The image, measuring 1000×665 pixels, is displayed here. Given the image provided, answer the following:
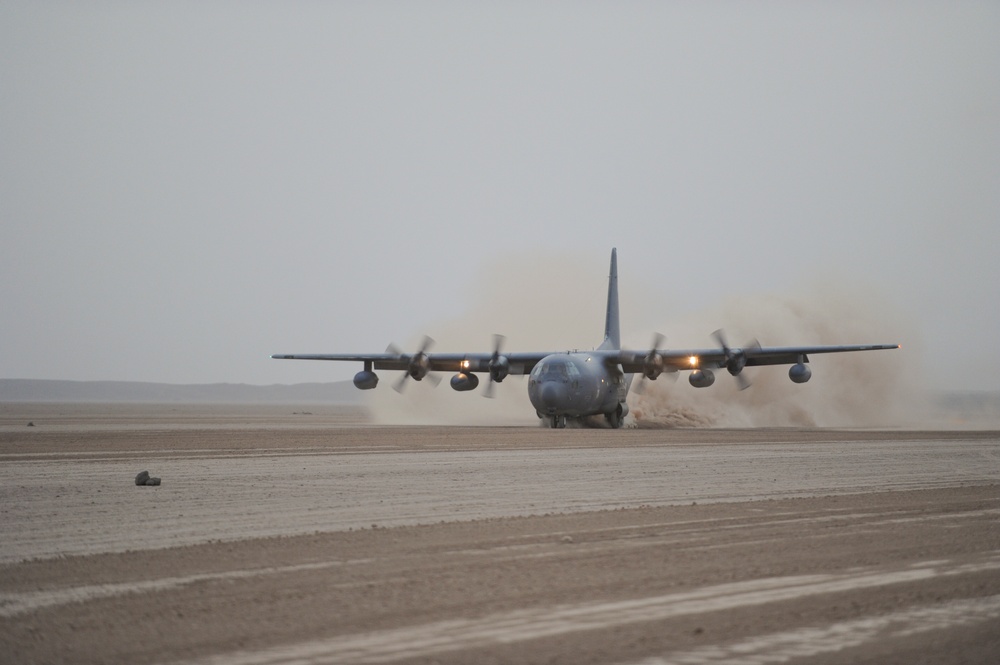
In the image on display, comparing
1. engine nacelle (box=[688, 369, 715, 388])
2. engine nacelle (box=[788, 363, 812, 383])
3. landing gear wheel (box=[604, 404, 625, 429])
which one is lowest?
landing gear wheel (box=[604, 404, 625, 429])

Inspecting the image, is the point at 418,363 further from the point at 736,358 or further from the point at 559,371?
the point at 736,358

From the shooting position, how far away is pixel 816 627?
7367 millimetres

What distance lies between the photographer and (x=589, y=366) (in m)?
44.6

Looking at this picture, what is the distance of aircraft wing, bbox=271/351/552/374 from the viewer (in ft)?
163

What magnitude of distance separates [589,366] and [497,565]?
34.7 meters

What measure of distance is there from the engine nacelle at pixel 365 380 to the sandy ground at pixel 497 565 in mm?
26962

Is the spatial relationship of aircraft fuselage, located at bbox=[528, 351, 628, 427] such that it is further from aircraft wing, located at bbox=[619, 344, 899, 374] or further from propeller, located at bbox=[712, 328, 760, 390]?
propeller, located at bbox=[712, 328, 760, 390]

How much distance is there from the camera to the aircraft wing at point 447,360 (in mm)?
49812

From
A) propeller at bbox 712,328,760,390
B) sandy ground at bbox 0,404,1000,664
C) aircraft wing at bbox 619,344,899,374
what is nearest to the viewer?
sandy ground at bbox 0,404,1000,664

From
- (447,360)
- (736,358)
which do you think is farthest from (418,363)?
(736,358)

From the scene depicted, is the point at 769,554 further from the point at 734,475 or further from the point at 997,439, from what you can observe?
the point at 997,439

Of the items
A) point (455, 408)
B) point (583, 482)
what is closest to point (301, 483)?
point (583, 482)

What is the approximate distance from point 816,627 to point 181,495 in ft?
38.9

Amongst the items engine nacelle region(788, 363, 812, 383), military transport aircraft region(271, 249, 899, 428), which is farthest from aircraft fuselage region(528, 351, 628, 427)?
engine nacelle region(788, 363, 812, 383)
